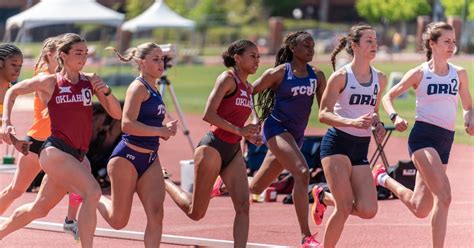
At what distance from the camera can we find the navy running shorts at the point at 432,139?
9766 mm

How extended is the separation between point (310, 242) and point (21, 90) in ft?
9.63

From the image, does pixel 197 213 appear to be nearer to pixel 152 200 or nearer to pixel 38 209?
pixel 152 200

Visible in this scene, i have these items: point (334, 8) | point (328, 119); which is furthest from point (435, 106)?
point (334, 8)

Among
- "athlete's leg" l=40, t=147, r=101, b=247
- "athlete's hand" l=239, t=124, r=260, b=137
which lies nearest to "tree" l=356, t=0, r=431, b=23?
"athlete's hand" l=239, t=124, r=260, b=137

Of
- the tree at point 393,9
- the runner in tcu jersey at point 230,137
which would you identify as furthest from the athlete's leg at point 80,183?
the tree at point 393,9

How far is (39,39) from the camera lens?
238ft

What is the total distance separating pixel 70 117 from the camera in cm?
910

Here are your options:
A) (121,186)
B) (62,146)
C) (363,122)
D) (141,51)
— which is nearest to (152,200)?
(121,186)

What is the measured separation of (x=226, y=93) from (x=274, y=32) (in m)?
69.7

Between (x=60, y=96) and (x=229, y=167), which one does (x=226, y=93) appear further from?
(x=60, y=96)

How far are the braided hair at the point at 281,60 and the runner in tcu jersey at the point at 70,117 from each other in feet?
6.49

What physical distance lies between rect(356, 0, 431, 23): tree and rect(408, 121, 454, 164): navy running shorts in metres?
80.9

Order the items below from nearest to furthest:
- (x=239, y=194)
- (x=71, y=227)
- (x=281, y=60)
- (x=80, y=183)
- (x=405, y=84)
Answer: (x=80, y=183) < (x=239, y=194) < (x=405, y=84) < (x=71, y=227) < (x=281, y=60)

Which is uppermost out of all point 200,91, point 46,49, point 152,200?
point 46,49
